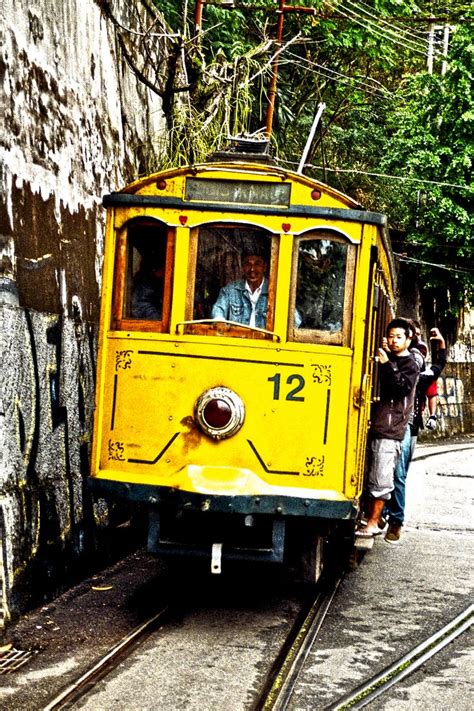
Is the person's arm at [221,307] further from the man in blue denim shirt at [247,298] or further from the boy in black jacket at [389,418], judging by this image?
the boy in black jacket at [389,418]

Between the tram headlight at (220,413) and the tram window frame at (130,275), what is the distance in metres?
0.62

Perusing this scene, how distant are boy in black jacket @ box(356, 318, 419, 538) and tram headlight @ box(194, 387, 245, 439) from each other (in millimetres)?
1829

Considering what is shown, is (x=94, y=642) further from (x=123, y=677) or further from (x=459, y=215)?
(x=459, y=215)

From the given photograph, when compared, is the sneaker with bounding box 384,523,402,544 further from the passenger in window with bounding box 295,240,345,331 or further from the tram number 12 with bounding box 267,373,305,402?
the passenger in window with bounding box 295,240,345,331

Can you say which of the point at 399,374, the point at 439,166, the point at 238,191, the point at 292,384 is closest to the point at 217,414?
the point at 292,384

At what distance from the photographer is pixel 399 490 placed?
958 cm

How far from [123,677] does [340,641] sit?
5.52 feet

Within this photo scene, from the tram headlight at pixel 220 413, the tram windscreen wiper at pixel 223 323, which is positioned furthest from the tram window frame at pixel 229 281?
the tram headlight at pixel 220 413

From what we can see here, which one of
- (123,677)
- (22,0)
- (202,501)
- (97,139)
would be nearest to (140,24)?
(97,139)

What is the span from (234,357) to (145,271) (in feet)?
2.96

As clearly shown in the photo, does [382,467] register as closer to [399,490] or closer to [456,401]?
[399,490]

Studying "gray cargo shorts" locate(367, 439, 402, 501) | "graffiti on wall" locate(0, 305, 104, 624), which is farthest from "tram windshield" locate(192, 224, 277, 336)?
"gray cargo shorts" locate(367, 439, 402, 501)

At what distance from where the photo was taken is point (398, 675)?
6352mm

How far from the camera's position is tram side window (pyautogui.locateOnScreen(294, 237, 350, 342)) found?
744 centimetres
